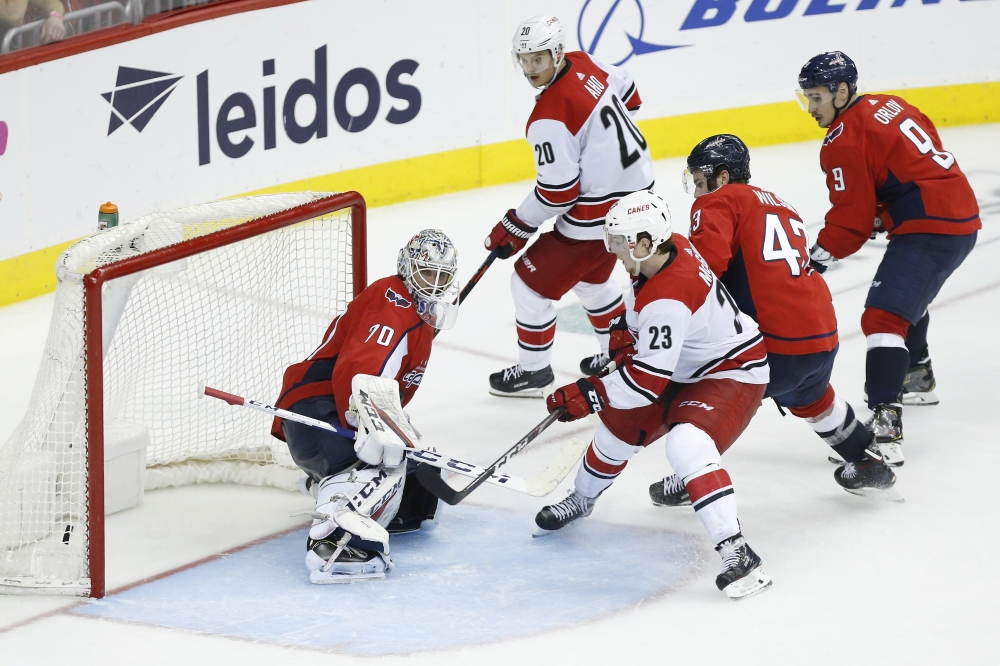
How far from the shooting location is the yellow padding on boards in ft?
17.4

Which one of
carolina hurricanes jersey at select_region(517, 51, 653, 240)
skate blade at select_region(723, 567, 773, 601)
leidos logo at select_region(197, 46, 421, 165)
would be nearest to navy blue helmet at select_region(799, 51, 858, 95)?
carolina hurricanes jersey at select_region(517, 51, 653, 240)

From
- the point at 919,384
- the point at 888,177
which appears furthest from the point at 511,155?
the point at 888,177

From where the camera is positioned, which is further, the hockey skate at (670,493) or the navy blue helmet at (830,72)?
the navy blue helmet at (830,72)

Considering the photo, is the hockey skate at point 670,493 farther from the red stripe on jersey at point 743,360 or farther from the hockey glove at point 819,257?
the hockey glove at point 819,257

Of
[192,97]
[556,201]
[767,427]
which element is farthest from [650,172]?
[192,97]

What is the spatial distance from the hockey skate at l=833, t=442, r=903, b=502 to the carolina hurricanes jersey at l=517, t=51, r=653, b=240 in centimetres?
111

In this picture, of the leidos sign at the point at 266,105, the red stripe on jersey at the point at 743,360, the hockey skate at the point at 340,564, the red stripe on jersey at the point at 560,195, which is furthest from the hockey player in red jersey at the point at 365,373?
the leidos sign at the point at 266,105

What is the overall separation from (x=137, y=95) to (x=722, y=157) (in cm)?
268

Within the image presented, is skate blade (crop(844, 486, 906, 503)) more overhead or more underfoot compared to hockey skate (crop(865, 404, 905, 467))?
more underfoot

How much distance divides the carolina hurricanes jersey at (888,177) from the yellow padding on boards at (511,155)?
107 inches

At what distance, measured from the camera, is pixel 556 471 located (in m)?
3.46

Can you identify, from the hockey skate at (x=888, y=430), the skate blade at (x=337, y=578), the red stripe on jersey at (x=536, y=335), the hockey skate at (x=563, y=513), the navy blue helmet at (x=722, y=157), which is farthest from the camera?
the red stripe on jersey at (x=536, y=335)

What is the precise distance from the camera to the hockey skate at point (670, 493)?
12.0 ft

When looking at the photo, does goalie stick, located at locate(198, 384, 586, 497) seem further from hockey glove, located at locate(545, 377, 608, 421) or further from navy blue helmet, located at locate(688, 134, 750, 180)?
navy blue helmet, located at locate(688, 134, 750, 180)
